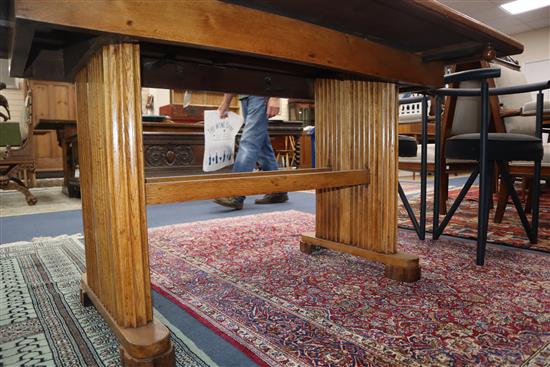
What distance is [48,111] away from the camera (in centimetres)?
654

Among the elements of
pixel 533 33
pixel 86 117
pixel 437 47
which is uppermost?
pixel 533 33

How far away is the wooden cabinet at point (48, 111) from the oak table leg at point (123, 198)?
6568 millimetres

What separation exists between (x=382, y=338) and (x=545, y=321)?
426 mm

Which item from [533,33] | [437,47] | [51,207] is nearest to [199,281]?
[437,47]

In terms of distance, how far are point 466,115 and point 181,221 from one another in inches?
71.0

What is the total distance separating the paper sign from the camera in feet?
6.46

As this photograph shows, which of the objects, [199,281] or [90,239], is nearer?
[90,239]

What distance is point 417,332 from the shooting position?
87 centimetres

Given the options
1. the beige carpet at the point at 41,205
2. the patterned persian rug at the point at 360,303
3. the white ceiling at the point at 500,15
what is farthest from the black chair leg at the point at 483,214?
the white ceiling at the point at 500,15

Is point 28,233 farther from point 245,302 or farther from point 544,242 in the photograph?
point 544,242

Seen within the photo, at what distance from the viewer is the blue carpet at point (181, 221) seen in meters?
0.82

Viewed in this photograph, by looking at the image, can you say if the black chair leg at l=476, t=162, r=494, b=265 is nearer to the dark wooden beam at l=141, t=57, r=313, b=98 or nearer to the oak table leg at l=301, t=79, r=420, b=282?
the oak table leg at l=301, t=79, r=420, b=282

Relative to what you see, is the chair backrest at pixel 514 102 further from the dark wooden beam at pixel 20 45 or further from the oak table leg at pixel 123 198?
the dark wooden beam at pixel 20 45

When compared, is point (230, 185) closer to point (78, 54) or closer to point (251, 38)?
point (251, 38)
